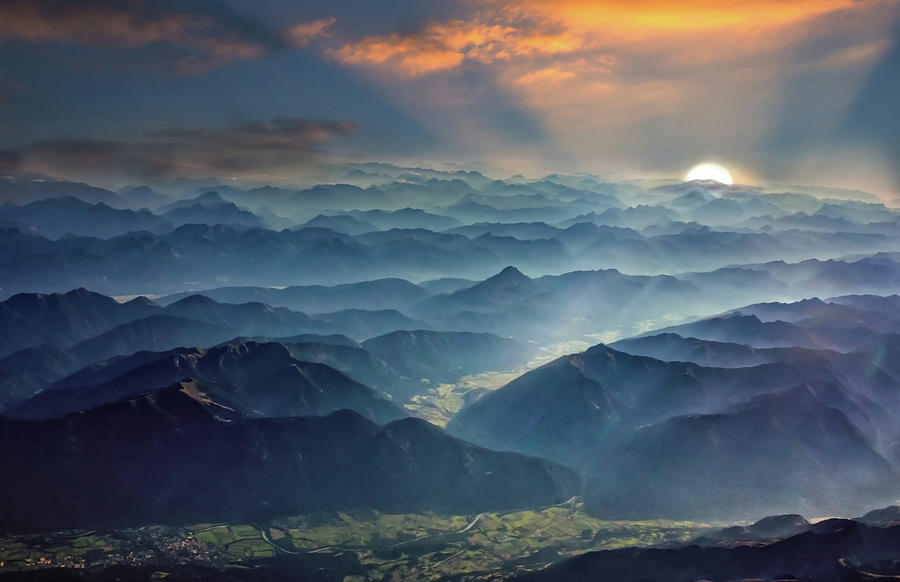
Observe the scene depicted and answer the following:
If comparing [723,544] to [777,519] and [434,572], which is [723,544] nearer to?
[777,519]

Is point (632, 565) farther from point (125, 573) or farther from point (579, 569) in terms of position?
point (125, 573)

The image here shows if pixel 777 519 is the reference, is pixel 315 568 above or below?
below

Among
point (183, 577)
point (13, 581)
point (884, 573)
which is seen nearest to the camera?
point (884, 573)

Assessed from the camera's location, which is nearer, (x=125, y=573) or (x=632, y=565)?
(x=632, y=565)

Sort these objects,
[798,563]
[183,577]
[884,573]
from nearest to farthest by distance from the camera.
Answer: [884,573]
[798,563]
[183,577]

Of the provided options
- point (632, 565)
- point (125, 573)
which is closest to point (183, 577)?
point (125, 573)

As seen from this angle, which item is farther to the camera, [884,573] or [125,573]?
[125,573]

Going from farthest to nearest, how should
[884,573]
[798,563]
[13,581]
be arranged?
1. [13,581]
2. [798,563]
3. [884,573]

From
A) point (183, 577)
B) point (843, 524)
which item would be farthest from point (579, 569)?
point (183, 577)

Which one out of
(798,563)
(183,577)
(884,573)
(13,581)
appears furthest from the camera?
(183,577)
